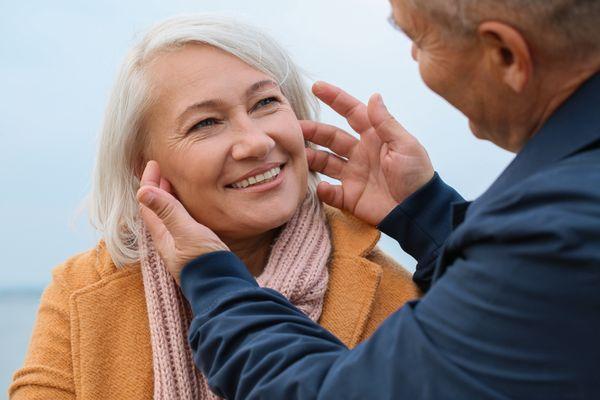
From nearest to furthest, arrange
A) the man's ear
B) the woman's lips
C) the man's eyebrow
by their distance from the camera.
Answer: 1. the man's ear
2. the man's eyebrow
3. the woman's lips

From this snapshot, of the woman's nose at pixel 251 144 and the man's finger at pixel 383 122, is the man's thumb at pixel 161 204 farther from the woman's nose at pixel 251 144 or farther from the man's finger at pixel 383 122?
the man's finger at pixel 383 122

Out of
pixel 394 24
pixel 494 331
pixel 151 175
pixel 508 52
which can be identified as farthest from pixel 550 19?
pixel 151 175

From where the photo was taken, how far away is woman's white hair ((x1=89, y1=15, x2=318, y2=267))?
227cm

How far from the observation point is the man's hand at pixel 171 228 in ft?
5.89

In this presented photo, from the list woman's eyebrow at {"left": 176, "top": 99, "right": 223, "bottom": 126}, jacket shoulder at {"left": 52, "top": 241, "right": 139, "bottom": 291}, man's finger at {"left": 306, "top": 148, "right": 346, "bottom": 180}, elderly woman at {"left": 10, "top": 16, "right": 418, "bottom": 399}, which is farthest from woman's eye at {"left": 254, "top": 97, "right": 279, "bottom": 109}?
jacket shoulder at {"left": 52, "top": 241, "right": 139, "bottom": 291}

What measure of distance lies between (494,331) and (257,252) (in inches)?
53.0

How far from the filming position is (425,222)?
220 cm

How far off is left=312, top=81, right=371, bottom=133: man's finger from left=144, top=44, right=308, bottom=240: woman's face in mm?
165

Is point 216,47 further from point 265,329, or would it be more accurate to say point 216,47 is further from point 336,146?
point 265,329

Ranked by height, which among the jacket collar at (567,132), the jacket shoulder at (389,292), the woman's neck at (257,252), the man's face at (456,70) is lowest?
the jacket shoulder at (389,292)

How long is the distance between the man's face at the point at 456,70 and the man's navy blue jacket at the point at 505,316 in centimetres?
9

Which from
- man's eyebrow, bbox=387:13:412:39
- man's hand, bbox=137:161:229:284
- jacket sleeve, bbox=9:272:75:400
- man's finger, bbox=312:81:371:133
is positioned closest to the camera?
man's eyebrow, bbox=387:13:412:39

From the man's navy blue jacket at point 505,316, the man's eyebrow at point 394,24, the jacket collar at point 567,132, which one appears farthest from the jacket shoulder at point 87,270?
the jacket collar at point 567,132

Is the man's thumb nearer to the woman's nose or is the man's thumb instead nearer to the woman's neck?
the woman's nose
